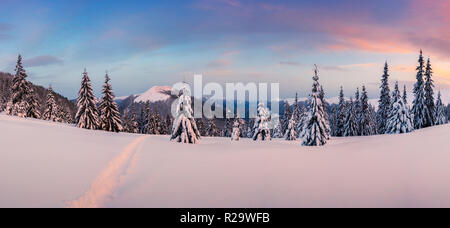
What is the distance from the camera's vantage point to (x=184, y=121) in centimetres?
2839

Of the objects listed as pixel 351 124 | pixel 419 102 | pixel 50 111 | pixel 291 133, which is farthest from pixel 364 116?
pixel 50 111

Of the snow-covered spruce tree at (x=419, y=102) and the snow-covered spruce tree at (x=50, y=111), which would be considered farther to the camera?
the snow-covered spruce tree at (x=50, y=111)

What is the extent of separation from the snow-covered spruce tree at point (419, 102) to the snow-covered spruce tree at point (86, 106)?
Result: 209 ft

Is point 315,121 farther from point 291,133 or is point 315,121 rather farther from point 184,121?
point 291,133

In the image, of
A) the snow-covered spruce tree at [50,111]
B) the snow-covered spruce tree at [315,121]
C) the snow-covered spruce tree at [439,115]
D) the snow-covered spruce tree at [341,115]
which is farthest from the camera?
the snow-covered spruce tree at [50,111]

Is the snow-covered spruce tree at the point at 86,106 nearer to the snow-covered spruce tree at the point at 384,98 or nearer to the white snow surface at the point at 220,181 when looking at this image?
the white snow surface at the point at 220,181

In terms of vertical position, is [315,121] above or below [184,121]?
above

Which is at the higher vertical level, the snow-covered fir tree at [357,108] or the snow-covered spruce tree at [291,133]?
the snow-covered fir tree at [357,108]

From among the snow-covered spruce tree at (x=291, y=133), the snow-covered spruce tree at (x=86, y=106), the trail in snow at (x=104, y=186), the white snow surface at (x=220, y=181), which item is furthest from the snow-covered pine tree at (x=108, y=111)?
the snow-covered spruce tree at (x=291, y=133)

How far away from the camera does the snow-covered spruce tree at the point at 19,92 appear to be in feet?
166

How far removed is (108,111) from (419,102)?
204ft

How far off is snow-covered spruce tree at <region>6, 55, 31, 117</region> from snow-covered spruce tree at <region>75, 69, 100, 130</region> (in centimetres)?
1878

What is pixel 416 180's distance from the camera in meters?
9.48
